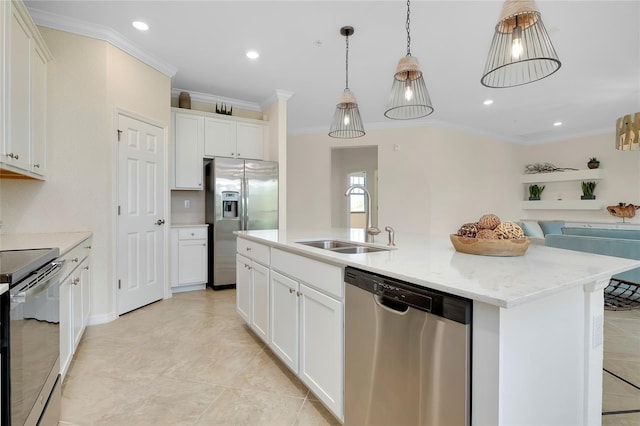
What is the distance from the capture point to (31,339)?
3.97 feet

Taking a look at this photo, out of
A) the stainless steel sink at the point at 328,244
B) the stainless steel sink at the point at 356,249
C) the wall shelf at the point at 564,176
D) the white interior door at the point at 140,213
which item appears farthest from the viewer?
the wall shelf at the point at 564,176

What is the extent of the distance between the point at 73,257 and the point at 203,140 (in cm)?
251

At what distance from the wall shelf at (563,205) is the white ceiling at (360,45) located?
6.34ft

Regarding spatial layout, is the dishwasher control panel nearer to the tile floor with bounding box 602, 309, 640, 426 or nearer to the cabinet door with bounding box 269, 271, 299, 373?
the cabinet door with bounding box 269, 271, 299, 373

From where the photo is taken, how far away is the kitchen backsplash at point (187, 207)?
430cm

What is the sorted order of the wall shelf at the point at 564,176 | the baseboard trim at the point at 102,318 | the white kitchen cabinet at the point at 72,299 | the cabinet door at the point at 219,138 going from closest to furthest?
the white kitchen cabinet at the point at 72,299
the baseboard trim at the point at 102,318
the cabinet door at the point at 219,138
the wall shelf at the point at 564,176

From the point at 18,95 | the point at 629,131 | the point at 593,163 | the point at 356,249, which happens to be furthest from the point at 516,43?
the point at 593,163

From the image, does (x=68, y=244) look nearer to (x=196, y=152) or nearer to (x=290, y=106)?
(x=196, y=152)

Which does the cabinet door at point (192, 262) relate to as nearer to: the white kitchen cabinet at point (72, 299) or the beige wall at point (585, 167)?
the white kitchen cabinet at point (72, 299)

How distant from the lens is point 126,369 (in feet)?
6.97

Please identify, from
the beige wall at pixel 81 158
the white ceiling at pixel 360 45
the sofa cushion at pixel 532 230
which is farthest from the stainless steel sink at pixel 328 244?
the sofa cushion at pixel 532 230

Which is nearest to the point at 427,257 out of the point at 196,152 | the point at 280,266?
the point at 280,266

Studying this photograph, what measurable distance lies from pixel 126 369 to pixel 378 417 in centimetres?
180

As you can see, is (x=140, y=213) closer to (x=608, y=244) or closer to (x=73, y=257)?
(x=73, y=257)
